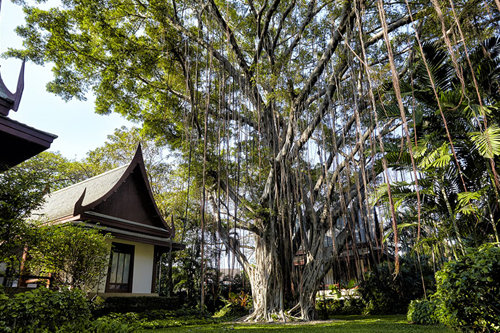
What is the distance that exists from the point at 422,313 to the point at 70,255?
6135 millimetres

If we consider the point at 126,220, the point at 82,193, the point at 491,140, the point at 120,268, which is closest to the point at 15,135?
the point at 82,193

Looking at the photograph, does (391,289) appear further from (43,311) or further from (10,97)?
(10,97)

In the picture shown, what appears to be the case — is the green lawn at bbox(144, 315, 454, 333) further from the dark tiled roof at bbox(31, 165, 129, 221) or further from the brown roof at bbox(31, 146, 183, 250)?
the dark tiled roof at bbox(31, 165, 129, 221)

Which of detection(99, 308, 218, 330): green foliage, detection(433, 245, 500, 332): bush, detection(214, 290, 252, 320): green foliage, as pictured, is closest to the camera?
detection(433, 245, 500, 332): bush

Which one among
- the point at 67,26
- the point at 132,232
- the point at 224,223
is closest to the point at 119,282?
the point at 132,232

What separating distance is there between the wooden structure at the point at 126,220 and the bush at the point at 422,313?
5489 mm

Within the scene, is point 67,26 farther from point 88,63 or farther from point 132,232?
point 132,232

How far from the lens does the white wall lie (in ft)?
25.7

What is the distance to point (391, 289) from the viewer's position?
31.8 ft

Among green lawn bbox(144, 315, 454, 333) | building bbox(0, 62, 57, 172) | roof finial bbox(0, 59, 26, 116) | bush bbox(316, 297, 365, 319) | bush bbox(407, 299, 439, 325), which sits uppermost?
roof finial bbox(0, 59, 26, 116)

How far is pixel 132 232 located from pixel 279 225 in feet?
12.3

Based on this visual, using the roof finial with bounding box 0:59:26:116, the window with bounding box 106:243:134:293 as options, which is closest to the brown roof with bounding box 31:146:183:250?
the window with bounding box 106:243:134:293

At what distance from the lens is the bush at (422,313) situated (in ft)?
16.7

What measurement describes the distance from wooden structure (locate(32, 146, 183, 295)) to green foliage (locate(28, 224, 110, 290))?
150 centimetres
